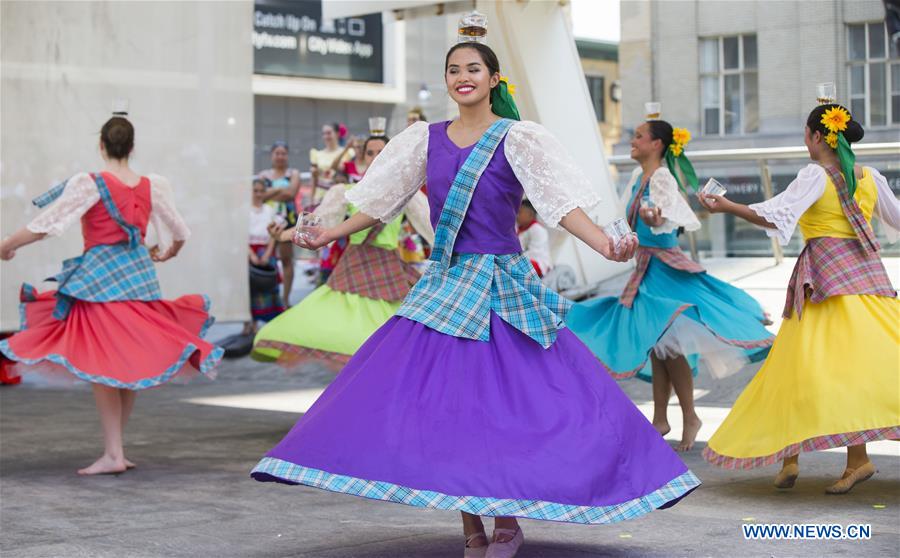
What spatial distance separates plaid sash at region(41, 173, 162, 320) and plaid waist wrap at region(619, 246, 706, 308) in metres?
2.45

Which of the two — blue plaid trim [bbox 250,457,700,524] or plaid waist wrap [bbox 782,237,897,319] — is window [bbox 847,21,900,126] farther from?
blue plaid trim [bbox 250,457,700,524]

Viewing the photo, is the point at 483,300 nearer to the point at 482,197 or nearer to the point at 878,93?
the point at 482,197

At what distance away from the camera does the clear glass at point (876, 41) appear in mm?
12675

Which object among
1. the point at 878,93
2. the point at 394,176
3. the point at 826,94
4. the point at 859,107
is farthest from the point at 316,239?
the point at 878,93

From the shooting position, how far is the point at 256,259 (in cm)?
1230

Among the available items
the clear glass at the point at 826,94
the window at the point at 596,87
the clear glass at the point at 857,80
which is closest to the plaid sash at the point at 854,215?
the clear glass at the point at 826,94

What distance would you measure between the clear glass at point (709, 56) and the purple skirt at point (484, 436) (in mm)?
11198

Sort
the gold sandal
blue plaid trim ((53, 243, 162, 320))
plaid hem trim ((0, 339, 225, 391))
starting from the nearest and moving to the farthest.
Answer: the gold sandal
plaid hem trim ((0, 339, 225, 391))
blue plaid trim ((53, 243, 162, 320))

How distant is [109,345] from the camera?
6531mm

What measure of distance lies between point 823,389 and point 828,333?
297 millimetres

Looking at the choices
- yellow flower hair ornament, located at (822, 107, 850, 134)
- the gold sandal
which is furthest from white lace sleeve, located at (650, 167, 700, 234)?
the gold sandal

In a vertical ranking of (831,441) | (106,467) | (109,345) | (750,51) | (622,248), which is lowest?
(106,467)

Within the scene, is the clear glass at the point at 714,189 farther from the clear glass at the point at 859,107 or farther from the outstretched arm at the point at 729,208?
the clear glass at the point at 859,107

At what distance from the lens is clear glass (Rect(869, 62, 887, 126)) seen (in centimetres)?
1306
